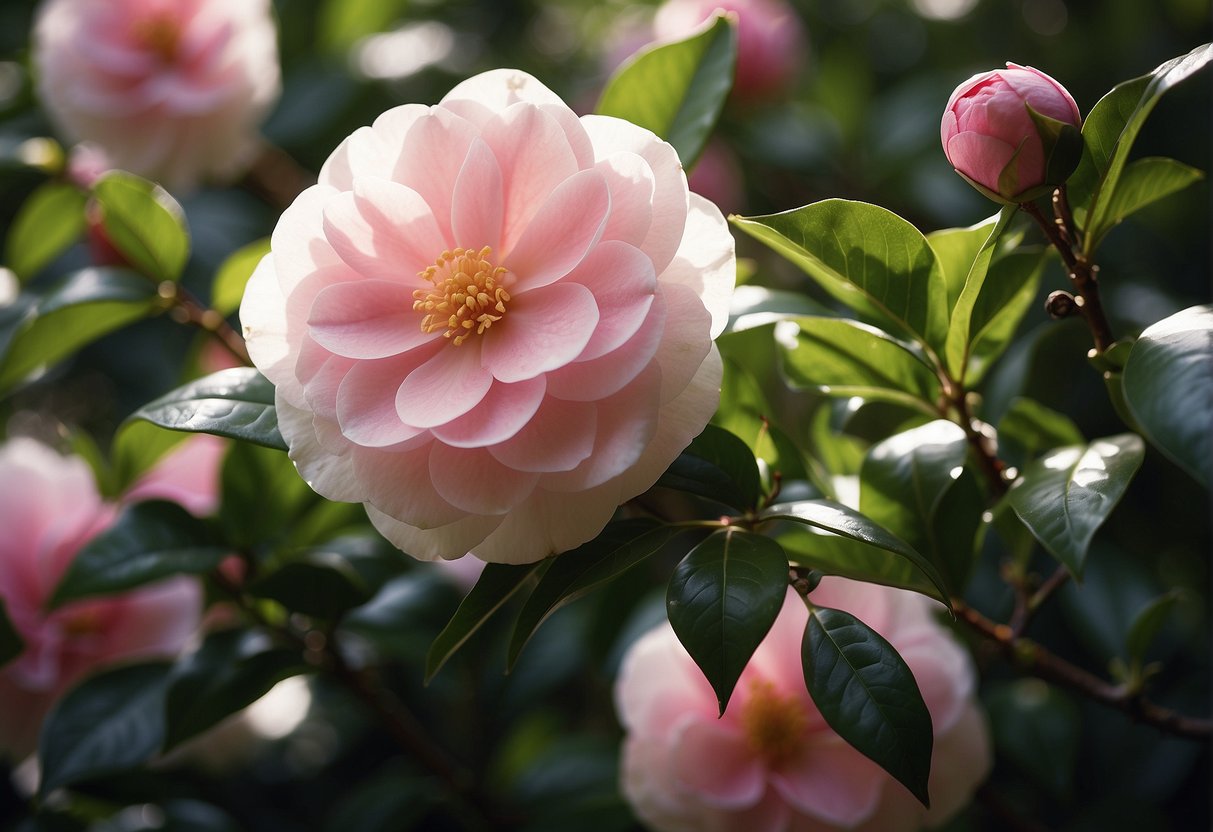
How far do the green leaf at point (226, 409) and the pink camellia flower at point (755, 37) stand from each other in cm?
107

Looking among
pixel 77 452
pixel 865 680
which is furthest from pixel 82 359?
pixel 865 680

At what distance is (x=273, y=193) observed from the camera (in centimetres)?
162

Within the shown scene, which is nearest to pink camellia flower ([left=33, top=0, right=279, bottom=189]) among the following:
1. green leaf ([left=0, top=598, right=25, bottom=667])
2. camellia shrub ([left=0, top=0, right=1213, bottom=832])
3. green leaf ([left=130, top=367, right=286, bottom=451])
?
camellia shrub ([left=0, top=0, right=1213, bottom=832])

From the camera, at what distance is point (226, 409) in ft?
2.08

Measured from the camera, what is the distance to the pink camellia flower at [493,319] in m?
0.54

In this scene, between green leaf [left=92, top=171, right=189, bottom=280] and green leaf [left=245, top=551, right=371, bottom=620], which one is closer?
green leaf [left=245, top=551, right=371, bottom=620]

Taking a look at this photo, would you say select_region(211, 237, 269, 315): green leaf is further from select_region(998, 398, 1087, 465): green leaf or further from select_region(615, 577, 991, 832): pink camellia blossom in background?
select_region(998, 398, 1087, 465): green leaf

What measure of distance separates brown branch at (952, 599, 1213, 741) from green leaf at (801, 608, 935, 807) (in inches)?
6.1

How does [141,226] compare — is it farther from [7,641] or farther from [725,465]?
[725,465]

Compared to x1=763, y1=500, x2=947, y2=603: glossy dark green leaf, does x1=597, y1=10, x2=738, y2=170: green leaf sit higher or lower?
higher

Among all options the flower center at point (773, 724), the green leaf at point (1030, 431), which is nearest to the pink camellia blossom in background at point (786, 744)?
the flower center at point (773, 724)

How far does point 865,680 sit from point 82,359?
1319 millimetres

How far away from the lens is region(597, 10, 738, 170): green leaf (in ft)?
2.52

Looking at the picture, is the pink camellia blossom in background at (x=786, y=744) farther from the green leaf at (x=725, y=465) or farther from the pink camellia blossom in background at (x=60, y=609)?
the pink camellia blossom in background at (x=60, y=609)
